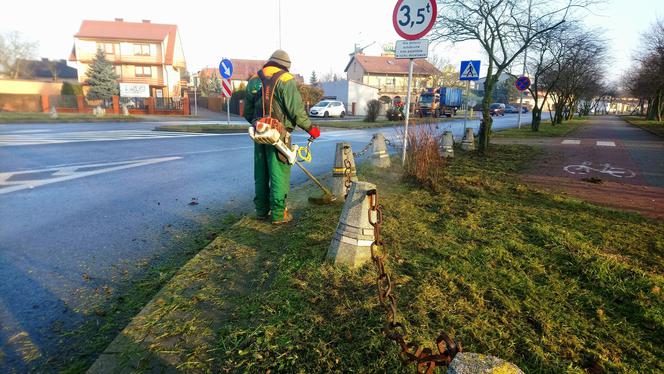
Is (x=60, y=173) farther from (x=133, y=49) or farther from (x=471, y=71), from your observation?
(x=133, y=49)

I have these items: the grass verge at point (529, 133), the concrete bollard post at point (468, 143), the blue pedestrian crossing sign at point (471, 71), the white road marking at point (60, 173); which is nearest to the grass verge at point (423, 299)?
the white road marking at point (60, 173)

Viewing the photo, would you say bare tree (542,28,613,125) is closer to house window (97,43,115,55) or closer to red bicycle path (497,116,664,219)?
red bicycle path (497,116,664,219)

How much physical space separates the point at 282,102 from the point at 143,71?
178 feet

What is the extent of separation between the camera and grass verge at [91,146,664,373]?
7.15 feet

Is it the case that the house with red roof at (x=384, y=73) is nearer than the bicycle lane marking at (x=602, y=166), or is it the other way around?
the bicycle lane marking at (x=602, y=166)

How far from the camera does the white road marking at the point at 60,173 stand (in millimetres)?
6402

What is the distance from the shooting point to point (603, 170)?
8727mm

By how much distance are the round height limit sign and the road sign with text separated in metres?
0.16

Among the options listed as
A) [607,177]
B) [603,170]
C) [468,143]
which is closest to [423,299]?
[607,177]

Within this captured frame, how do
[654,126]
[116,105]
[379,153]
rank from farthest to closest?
[116,105]
[654,126]
[379,153]

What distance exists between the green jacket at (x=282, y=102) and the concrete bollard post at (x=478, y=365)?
329 cm

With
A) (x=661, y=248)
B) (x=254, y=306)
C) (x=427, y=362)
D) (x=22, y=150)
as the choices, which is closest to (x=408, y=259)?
(x=254, y=306)

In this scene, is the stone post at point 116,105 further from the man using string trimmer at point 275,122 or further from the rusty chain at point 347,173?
the man using string trimmer at point 275,122

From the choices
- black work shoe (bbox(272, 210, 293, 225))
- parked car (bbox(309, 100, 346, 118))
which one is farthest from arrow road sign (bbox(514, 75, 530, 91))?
parked car (bbox(309, 100, 346, 118))
